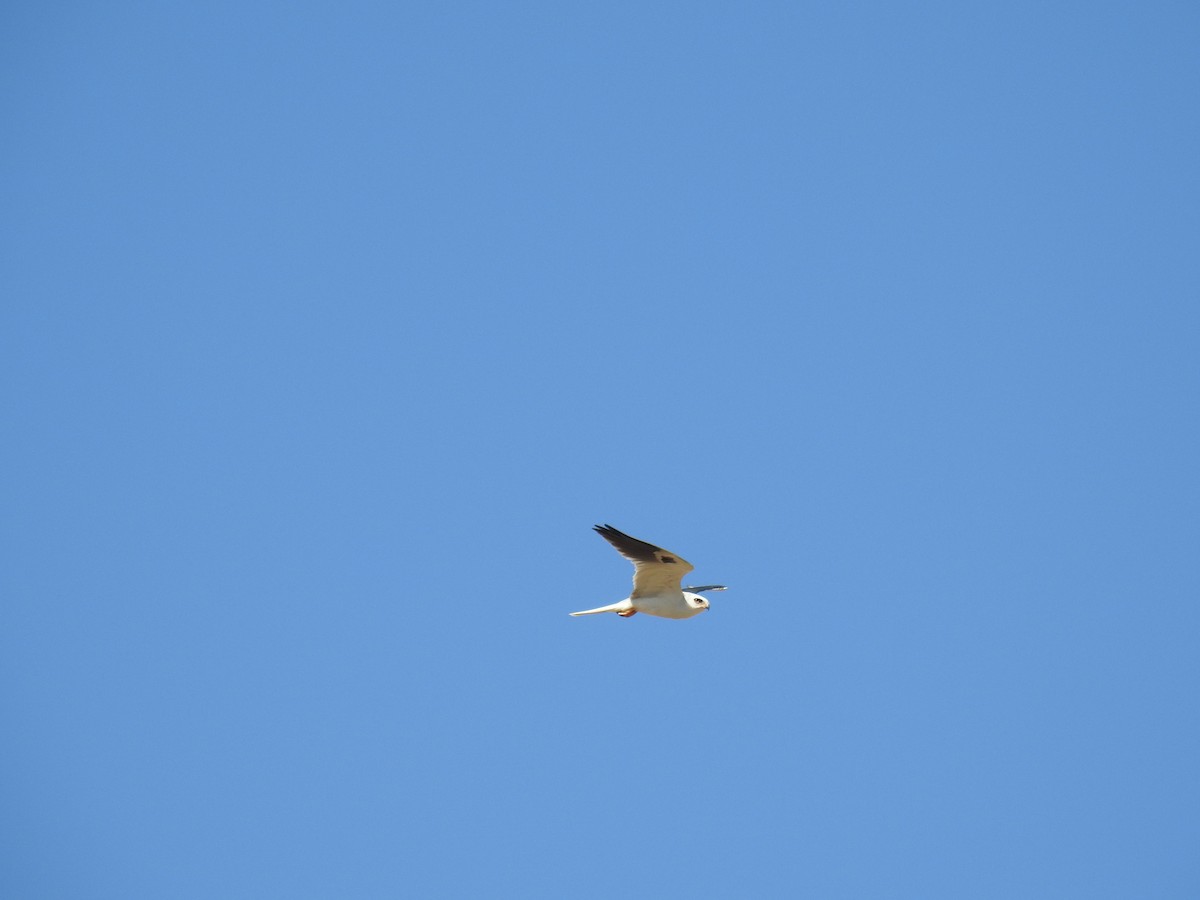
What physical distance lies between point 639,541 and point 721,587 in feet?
9.45

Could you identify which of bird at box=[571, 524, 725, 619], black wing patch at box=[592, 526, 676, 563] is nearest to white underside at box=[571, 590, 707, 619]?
bird at box=[571, 524, 725, 619]

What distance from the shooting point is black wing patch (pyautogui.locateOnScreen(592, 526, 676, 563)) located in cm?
1878

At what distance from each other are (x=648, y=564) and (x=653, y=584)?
0.58 meters

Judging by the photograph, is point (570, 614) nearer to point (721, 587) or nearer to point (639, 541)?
point (639, 541)

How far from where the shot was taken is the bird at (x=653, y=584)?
18969 millimetres

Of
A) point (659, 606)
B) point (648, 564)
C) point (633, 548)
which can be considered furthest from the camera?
point (659, 606)

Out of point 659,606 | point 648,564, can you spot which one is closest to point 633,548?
point 648,564

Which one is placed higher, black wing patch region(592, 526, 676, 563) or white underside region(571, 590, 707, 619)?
black wing patch region(592, 526, 676, 563)

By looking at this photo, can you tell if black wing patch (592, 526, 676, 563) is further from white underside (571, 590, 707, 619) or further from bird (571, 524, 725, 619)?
white underside (571, 590, 707, 619)

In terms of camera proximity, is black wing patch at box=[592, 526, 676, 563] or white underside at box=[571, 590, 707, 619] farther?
white underside at box=[571, 590, 707, 619]

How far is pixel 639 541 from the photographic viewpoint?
1889cm

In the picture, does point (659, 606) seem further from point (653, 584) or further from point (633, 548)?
point (633, 548)

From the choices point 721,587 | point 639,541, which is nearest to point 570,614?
point 639,541

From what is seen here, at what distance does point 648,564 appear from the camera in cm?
1923
